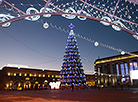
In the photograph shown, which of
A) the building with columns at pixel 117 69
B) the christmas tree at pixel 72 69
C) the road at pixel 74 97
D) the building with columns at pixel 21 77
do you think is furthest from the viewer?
the building with columns at pixel 117 69

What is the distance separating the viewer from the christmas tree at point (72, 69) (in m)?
36.9

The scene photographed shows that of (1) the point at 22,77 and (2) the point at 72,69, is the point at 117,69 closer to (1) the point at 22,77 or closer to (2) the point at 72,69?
(2) the point at 72,69

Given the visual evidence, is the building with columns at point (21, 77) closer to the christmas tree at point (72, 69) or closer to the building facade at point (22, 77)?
the building facade at point (22, 77)

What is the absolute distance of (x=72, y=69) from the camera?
3778cm

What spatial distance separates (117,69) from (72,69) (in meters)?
41.8

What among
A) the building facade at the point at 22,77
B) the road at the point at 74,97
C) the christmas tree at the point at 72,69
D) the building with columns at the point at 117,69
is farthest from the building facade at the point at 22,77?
the road at the point at 74,97

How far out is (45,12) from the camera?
1460cm

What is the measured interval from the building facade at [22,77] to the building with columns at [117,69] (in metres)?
25.0

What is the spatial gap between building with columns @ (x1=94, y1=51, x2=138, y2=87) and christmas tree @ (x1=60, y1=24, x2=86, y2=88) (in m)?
28.9

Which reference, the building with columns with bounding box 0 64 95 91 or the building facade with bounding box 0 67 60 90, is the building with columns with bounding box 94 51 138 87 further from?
the building facade with bounding box 0 67 60 90

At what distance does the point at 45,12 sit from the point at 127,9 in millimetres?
7709

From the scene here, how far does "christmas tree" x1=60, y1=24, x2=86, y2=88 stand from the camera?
36938 mm

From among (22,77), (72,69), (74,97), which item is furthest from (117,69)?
(74,97)

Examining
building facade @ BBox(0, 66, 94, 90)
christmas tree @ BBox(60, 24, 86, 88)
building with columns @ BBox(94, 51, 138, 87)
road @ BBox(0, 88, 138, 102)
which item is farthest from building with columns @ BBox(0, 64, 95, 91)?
road @ BBox(0, 88, 138, 102)
